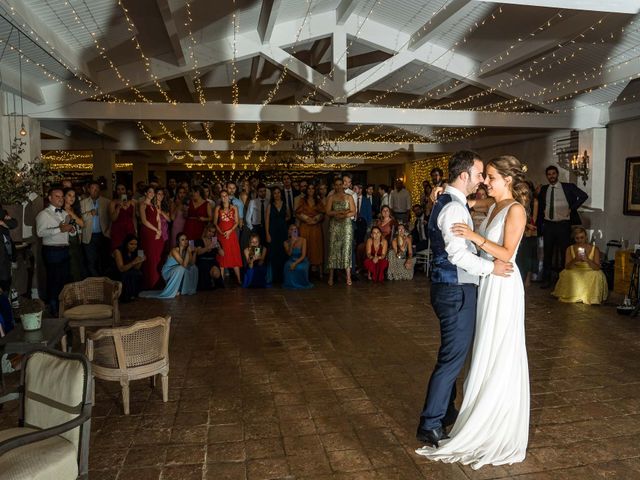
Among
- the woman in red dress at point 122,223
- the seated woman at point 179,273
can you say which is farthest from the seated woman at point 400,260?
the woman in red dress at point 122,223

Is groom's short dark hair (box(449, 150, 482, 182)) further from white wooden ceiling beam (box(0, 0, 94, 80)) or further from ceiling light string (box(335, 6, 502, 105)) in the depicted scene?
ceiling light string (box(335, 6, 502, 105))

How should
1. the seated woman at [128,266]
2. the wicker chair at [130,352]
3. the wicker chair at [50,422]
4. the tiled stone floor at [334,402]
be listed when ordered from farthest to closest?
1. the seated woman at [128,266]
2. the wicker chair at [130,352]
3. the tiled stone floor at [334,402]
4. the wicker chair at [50,422]

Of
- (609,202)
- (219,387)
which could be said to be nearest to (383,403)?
(219,387)

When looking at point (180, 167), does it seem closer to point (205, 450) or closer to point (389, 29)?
point (389, 29)

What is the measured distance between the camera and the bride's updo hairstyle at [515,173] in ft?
9.20

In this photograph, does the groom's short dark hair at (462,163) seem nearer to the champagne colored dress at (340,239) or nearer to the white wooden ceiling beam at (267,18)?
the white wooden ceiling beam at (267,18)

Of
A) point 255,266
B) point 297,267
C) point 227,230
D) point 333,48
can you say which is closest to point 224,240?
point 227,230

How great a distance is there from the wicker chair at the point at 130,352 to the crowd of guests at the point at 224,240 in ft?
10.3

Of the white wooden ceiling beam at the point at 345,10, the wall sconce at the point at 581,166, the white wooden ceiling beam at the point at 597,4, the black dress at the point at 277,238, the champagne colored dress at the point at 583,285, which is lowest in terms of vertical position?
the champagne colored dress at the point at 583,285

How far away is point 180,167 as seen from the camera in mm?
20781

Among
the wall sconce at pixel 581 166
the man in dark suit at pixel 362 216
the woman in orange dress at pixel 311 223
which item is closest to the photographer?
the woman in orange dress at pixel 311 223

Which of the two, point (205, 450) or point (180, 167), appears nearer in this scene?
point (205, 450)

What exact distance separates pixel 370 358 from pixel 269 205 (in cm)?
413

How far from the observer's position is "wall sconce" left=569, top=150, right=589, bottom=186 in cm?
894
